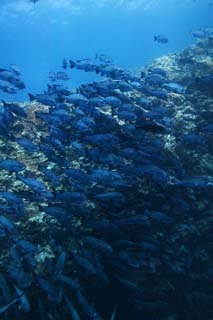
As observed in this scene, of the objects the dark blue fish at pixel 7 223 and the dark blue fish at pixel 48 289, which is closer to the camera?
the dark blue fish at pixel 48 289

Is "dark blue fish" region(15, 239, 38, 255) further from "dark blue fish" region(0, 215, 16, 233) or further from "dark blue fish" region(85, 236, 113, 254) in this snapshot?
"dark blue fish" region(85, 236, 113, 254)

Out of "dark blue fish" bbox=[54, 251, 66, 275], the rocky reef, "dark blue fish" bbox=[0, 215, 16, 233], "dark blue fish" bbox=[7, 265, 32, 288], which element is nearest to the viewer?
"dark blue fish" bbox=[7, 265, 32, 288]

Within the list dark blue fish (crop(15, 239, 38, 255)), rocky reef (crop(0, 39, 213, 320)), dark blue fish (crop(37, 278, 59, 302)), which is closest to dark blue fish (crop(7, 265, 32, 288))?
rocky reef (crop(0, 39, 213, 320))

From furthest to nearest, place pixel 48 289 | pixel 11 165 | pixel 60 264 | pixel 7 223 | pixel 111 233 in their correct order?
pixel 11 165
pixel 111 233
pixel 7 223
pixel 60 264
pixel 48 289

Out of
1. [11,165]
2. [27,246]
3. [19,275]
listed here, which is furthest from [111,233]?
[11,165]

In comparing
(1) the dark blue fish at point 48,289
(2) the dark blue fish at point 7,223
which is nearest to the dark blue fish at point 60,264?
(1) the dark blue fish at point 48,289

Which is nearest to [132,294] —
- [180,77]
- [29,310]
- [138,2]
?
[29,310]

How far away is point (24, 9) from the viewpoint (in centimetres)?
4897

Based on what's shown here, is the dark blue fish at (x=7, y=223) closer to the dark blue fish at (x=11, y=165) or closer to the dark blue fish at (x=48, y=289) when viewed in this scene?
the dark blue fish at (x=48, y=289)

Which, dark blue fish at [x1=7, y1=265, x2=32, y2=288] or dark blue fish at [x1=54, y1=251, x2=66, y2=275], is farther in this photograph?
dark blue fish at [x1=54, y1=251, x2=66, y2=275]

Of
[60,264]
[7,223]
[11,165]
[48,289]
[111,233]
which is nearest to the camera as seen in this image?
[48,289]

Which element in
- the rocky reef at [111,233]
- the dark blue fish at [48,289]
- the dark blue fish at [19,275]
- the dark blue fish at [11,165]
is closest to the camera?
the dark blue fish at [48,289]

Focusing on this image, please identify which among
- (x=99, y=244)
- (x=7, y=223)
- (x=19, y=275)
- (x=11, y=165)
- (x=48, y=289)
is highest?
(x=11, y=165)

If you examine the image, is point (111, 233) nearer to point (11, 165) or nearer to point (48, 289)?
point (48, 289)
